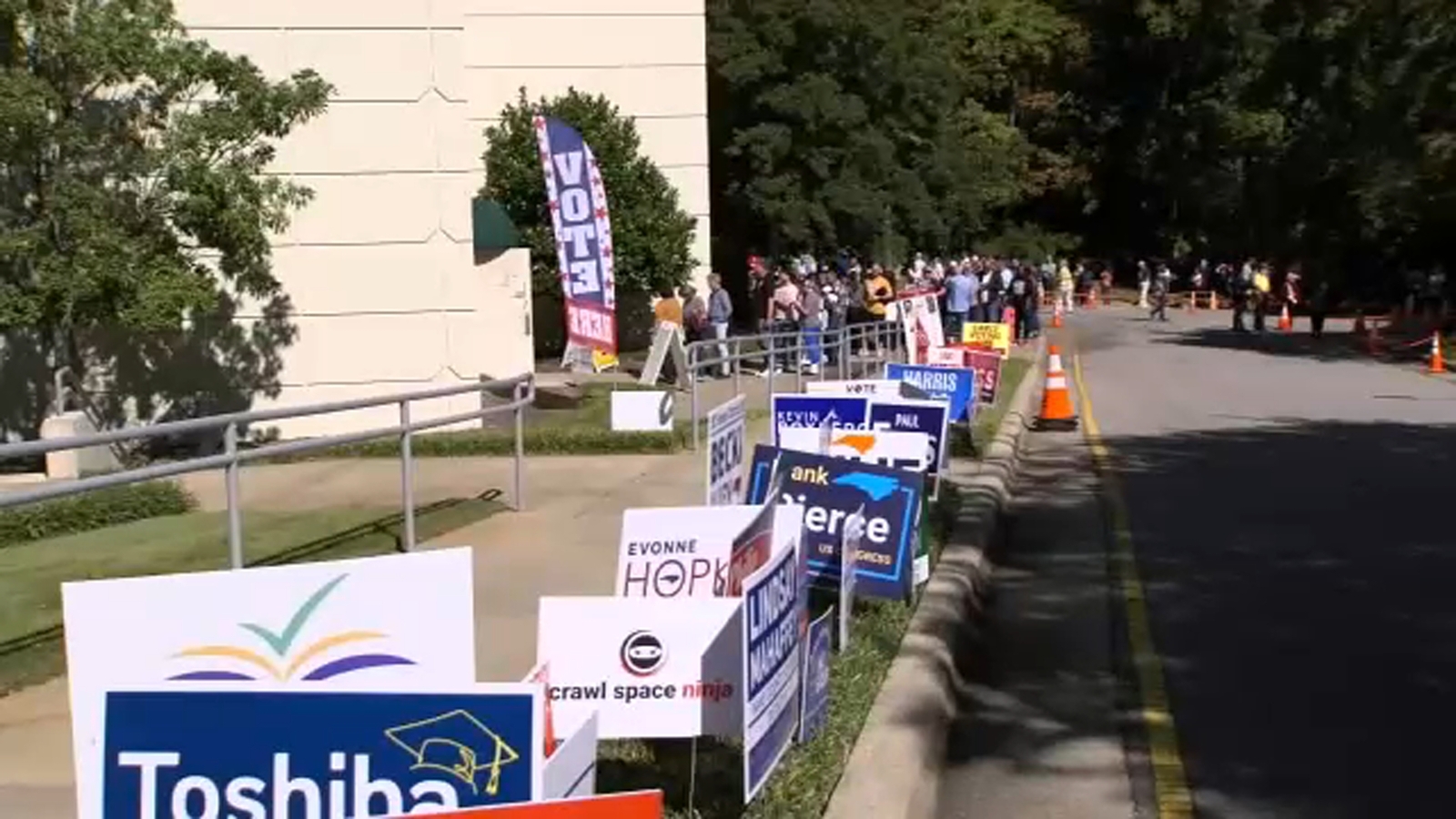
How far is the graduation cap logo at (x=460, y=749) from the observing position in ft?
12.1

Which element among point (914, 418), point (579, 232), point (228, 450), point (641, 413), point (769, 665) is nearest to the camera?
point (769, 665)

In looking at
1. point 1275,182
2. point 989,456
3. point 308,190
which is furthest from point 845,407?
point 1275,182

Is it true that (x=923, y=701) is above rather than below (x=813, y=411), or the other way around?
below

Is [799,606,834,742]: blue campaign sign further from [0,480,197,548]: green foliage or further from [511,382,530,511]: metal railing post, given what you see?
[511,382,530,511]: metal railing post

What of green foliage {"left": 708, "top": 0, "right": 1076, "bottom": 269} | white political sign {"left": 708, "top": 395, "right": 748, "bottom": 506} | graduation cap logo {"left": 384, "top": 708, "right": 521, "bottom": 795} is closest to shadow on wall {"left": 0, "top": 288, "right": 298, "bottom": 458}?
white political sign {"left": 708, "top": 395, "right": 748, "bottom": 506}

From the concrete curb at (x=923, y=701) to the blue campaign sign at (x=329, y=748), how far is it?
2.39 metres

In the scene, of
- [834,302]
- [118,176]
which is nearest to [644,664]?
[118,176]

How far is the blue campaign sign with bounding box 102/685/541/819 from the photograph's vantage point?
12.1 feet

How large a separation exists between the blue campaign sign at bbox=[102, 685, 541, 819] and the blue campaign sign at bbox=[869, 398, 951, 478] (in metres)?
7.82

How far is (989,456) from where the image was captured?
17.1m

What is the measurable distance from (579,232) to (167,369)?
19.1ft

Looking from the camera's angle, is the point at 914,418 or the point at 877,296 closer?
the point at 914,418

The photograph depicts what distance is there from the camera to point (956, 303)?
3403 centimetres

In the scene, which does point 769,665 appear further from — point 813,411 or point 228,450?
point 813,411
